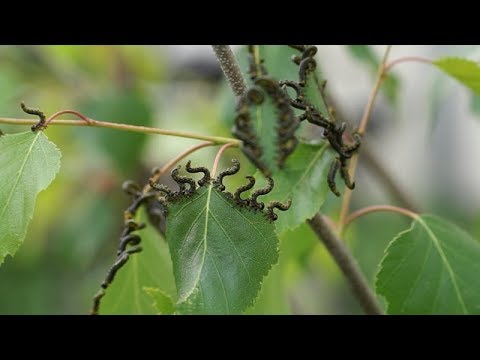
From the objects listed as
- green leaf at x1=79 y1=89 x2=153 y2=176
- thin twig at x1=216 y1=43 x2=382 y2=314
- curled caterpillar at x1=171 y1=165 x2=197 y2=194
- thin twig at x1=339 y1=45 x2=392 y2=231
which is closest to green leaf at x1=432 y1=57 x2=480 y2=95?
thin twig at x1=339 y1=45 x2=392 y2=231

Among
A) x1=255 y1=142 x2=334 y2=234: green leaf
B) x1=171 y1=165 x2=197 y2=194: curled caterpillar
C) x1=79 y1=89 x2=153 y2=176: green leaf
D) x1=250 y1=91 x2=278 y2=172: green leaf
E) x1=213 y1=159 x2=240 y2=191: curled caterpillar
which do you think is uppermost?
x1=79 y1=89 x2=153 y2=176: green leaf

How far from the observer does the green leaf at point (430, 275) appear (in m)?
0.60

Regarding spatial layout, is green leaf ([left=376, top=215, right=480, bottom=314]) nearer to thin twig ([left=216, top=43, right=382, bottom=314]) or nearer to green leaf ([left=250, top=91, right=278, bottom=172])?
thin twig ([left=216, top=43, right=382, bottom=314])

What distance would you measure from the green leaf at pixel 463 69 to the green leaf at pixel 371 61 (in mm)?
267

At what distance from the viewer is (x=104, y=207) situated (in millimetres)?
1336

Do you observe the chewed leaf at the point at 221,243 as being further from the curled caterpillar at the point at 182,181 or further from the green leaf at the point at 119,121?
the green leaf at the point at 119,121

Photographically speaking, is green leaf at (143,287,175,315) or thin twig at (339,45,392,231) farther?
thin twig at (339,45,392,231)

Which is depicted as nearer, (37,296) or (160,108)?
(160,108)

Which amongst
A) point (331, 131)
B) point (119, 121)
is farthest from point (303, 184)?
point (119, 121)

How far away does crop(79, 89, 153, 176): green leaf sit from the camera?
127 cm

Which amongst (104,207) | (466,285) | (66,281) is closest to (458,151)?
(66,281)

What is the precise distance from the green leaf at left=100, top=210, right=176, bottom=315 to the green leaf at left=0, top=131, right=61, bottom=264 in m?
0.14
